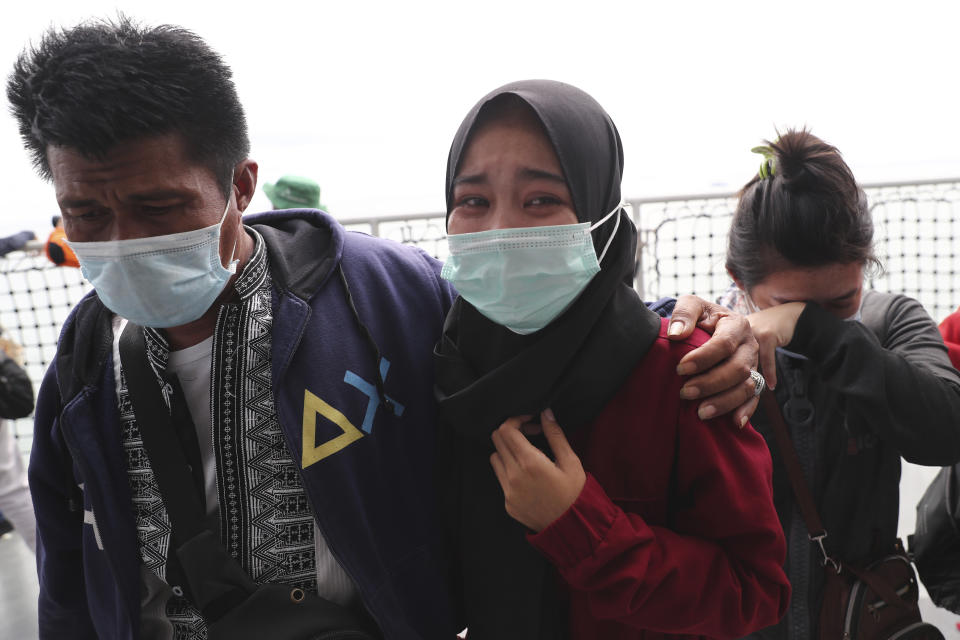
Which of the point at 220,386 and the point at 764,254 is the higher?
the point at 764,254

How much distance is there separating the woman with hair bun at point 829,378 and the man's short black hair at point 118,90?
1241 millimetres

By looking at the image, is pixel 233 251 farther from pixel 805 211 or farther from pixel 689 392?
pixel 805 211

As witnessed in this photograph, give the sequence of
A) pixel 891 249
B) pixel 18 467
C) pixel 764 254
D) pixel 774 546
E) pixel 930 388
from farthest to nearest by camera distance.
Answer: pixel 891 249
pixel 18 467
pixel 764 254
pixel 930 388
pixel 774 546

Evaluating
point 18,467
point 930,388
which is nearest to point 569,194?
point 930,388

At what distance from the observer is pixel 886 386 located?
142 cm

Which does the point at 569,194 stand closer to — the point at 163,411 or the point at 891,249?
the point at 163,411

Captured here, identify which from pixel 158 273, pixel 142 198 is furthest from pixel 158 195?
pixel 158 273

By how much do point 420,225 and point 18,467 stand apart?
2.53 metres

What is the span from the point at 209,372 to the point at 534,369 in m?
0.65

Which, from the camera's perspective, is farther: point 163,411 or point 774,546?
point 163,411

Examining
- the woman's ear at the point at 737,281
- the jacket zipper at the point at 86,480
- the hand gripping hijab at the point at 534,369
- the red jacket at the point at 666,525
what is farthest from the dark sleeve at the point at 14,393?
the woman's ear at the point at 737,281

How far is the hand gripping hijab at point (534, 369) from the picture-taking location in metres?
1.09

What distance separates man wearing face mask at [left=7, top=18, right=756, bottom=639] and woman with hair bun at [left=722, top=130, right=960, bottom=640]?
43 cm

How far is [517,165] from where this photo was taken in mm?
1081
